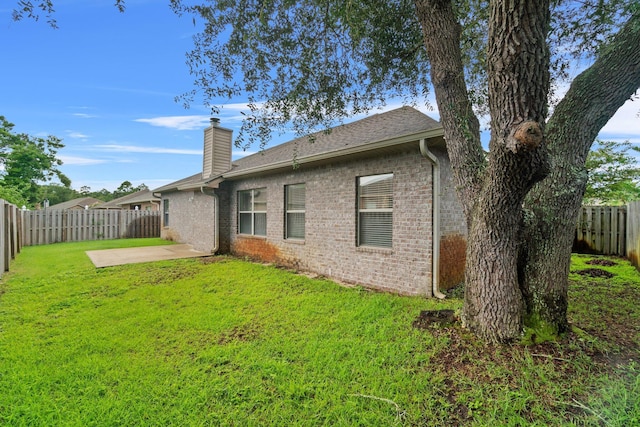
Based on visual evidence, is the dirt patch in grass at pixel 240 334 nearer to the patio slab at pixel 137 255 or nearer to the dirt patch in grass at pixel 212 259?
the dirt patch in grass at pixel 212 259

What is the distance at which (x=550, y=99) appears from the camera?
13.2 ft

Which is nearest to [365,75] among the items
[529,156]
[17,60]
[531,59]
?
[531,59]

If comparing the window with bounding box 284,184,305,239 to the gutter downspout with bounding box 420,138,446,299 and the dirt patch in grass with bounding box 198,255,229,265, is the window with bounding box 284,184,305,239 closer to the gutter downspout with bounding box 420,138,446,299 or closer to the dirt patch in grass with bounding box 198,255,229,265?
the dirt patch in grass with bounding box 198,255,229,265

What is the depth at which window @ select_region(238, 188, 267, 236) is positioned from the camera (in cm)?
952

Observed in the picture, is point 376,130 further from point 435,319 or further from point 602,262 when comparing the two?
point 602,262

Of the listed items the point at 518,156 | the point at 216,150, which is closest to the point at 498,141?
the point at 518,156

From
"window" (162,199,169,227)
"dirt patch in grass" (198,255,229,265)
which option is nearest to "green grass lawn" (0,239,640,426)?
"dirt patch in grass" (198,255,229,265)

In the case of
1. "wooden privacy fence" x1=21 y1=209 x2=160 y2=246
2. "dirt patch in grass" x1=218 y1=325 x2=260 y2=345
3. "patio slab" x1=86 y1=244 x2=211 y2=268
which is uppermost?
"wooden privacy fence" x1=21 y1=209 x2=160 y2=246

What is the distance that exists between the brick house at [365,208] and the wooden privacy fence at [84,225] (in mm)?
10088

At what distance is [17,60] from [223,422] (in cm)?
1148

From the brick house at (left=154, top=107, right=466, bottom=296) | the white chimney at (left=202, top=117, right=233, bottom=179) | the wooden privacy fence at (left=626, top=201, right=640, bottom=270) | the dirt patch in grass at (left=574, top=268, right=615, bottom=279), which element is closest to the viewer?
the brick house at (left=154, top=107, right=466, bottom=296)

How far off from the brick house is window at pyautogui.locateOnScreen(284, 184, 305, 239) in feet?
0.09

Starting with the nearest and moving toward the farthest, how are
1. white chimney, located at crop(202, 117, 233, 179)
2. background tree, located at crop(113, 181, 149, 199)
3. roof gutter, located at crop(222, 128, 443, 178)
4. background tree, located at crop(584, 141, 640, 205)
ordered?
roof gutter, located at crop(222, 128, 443, 178)
white chimney, located at crop(202, 117, 233, 179)
background tree, located at crop(584, 141, 640, 205)
background tree, located at crop(113, 181, 149, 199)

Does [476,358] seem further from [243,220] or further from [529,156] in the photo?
[243,220]
